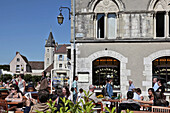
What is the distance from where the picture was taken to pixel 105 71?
48.5ft

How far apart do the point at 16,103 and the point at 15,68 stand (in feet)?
272

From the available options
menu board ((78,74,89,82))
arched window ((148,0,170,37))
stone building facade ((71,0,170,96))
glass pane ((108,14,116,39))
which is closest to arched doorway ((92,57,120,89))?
stone building facade ((71,0,170,96))

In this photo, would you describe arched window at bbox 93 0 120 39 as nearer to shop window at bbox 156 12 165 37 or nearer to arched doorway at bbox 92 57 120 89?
arched doorway at bbox 92 57 120 89

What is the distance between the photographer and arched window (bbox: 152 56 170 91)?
14.2 m

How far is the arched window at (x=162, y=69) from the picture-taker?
14211 mm

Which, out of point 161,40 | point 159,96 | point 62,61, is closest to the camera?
point 159,96

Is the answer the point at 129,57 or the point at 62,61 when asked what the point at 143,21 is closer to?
the point at 129,57

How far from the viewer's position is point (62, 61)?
256 ft

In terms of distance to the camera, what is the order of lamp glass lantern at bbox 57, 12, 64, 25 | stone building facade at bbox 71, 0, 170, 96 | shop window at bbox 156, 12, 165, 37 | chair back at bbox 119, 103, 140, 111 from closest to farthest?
chair back at bbox 119, 103, 140, 111 < stone building facade at bbox 71, 0, 170, 96 < shop window at bbox 156, 12, 165, 37 < lamp glass lantern at bbox 57, 12, 64, 25

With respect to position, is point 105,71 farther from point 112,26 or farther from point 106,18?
point 106,18

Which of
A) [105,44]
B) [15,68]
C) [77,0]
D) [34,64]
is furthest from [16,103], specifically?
[34,64]

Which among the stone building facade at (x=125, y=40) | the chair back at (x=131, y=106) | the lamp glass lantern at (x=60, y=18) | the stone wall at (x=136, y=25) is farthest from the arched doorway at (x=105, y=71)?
the chair back at (x=131, y=106)

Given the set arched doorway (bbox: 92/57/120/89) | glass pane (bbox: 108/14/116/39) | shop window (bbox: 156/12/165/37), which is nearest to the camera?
shop window (bbox: 156/12/165/37)

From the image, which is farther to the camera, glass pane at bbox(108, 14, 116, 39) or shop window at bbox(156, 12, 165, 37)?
glass pane at bbox(108, 14, 116, 39)
